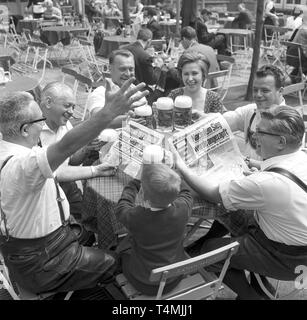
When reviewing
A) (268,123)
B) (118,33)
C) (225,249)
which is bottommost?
(118,33)

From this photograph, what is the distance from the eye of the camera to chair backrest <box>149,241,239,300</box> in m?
1.81

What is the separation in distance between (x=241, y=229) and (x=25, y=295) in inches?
51.8

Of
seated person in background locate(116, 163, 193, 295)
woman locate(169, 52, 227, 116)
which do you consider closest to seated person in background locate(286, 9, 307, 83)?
woman locate(169, 52, 227, 116)

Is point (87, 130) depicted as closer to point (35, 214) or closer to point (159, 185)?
point (159, 185)

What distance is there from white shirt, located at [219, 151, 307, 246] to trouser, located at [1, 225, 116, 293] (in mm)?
818

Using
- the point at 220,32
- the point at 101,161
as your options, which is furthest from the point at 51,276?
the point at 220,32

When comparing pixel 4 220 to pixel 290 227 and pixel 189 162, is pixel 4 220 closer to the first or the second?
pixel 189 162

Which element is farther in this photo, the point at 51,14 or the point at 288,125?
the point at 51,14

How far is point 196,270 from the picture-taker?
1.95 m

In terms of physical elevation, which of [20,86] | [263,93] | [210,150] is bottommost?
[20,86]

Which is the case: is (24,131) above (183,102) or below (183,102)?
above

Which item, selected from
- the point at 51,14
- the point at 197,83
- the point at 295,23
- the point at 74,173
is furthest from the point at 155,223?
the point at 51,14

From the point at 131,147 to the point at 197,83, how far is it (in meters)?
1.28

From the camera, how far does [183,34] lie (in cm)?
761
